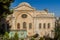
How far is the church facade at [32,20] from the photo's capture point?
213ft

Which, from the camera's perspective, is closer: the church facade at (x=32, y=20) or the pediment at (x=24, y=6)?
the pediment at (x=24, y=6)

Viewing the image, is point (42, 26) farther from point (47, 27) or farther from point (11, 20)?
point (11, 20)

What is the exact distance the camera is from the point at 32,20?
6562 centimetres

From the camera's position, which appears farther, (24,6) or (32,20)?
(32,20)

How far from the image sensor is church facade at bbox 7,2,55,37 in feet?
213

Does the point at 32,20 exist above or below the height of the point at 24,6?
below

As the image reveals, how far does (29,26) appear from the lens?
6581 centimetres

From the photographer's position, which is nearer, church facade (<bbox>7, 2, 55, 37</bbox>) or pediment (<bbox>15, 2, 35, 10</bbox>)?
pediment (<bbox>15, 2, 35, 10</bbox>)

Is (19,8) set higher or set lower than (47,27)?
higher

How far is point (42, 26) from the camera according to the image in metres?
65.7

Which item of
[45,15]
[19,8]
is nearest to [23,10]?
[19,8]

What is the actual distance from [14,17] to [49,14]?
303 inches

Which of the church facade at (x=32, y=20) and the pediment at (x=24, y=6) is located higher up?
the pediment at (x=24, y=6)

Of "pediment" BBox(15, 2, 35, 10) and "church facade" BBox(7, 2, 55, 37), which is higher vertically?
"pediment" BBox(15, 2, 35, 10)
